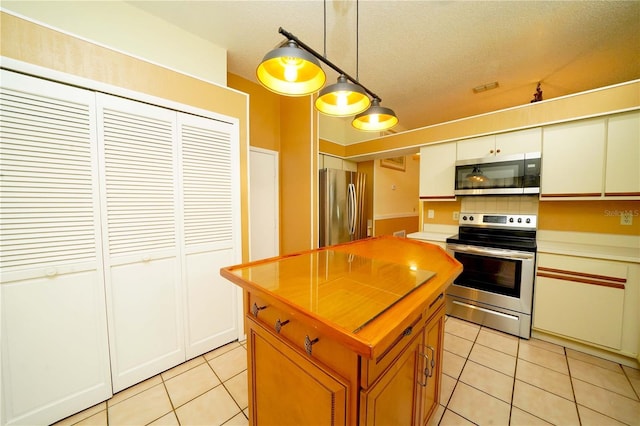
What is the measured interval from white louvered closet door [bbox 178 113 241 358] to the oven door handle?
2.49 metres

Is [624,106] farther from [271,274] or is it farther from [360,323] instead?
[271,274]

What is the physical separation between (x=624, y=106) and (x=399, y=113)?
249 cm

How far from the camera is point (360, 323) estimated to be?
712 millimetres

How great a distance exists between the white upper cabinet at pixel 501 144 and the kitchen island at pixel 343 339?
2.01m

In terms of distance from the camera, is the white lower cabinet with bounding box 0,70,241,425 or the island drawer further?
the white lower cabinet with bounding box 0,70,241,425

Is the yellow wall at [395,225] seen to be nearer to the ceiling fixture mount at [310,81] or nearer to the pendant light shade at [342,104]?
the ceiling fixture mount at [310,81]

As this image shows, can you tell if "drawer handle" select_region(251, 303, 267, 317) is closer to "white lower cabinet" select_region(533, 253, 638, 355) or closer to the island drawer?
the island drawer

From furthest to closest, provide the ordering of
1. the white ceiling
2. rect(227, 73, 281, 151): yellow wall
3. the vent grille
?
rect(227, 73, 281, 151): yellow wall, the white ceiling, the vent grille

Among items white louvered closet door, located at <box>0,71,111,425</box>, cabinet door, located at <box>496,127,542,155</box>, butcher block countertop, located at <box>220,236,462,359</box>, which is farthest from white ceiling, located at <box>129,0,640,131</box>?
butcher block countertop, located at <box>220,236,462,359</box>

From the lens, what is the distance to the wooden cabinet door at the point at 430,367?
1094 mm

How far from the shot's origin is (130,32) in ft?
6.12

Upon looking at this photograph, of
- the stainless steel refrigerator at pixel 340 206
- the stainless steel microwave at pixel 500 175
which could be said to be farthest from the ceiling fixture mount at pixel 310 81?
the stainless steel refrigerator at pixel 340 206

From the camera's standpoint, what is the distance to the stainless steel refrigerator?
3.46m

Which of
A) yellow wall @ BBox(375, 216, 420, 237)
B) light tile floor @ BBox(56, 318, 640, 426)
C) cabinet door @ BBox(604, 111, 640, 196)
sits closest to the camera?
light tile floor @ BBox(56, 318, 640, 426)
